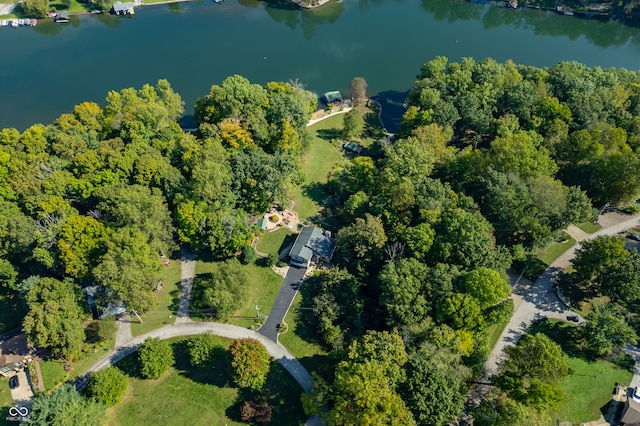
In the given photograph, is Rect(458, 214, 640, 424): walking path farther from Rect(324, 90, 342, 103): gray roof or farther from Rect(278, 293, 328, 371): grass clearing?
Rect(324, 90, 342, 103): gray roof

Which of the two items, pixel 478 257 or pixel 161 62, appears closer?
pixel 478 257

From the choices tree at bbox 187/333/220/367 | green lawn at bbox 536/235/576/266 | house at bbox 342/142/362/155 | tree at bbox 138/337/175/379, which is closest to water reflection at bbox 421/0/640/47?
house at bbox 342/142/362/155

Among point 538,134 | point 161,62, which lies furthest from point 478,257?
point 161,62

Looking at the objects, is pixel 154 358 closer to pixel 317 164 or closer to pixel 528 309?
pixel 317 164

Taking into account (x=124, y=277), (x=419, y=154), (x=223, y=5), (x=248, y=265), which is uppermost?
(x=223, y=5)

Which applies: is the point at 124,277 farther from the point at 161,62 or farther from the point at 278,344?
the point at 161,62

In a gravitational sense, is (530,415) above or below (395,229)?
below

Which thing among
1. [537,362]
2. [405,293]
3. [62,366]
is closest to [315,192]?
[405,293]
